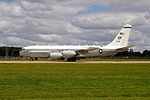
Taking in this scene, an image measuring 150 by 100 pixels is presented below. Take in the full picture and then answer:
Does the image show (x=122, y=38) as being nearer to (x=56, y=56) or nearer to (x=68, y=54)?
(x=68, y=54)

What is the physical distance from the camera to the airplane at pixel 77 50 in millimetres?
67438

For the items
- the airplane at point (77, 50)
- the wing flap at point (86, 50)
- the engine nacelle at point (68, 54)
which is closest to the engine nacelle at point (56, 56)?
the airplane at point (77, 50)

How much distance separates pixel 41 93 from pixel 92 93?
7.99 feet

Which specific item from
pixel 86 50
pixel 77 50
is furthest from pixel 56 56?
pixel 86 50

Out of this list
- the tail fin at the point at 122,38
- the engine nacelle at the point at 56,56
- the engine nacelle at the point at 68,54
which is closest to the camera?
the engine nacelle at the point at 68,54

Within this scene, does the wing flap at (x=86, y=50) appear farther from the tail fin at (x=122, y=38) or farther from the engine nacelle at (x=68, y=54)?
the tail fin at (x=122, y=38)

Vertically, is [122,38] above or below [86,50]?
above

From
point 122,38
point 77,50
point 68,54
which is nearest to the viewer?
point 68,54

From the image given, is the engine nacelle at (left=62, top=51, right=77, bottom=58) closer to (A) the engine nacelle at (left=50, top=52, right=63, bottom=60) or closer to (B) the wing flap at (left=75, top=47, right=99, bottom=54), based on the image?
(A) the engine nacelle at (left=50, top=52, right=63, bottom=60)

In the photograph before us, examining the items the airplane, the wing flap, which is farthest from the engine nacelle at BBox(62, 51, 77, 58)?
the wing flap

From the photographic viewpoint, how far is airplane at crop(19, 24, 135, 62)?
67.4 metres

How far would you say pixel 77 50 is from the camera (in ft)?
223

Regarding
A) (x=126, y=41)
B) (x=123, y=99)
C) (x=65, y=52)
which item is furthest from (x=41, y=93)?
(x=126, y=41)

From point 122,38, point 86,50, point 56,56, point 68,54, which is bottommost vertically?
point 56,56
